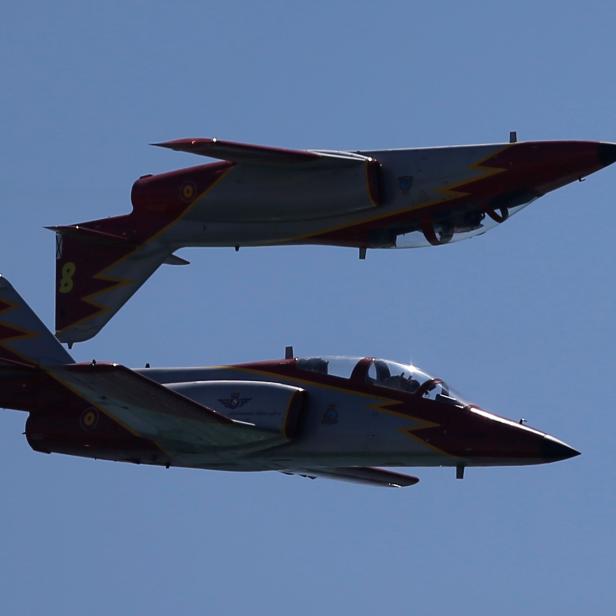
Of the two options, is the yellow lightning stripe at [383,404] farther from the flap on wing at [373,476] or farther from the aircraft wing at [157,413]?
the flap on wing at [373,476]

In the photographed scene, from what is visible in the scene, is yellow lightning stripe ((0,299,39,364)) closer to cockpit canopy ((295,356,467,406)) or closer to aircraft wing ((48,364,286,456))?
aircraft wing ((48,364,286,456))

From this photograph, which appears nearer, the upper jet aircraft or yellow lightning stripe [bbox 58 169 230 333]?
the upper jet aircraft

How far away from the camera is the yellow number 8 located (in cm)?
4619

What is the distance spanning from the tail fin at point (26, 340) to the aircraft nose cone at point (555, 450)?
9.30 metres

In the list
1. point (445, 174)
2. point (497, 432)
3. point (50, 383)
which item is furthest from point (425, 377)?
point (50, 383)

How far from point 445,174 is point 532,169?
5.43 ft

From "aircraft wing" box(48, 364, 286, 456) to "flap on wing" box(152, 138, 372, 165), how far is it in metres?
5.22

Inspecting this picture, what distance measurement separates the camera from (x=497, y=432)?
3809cm

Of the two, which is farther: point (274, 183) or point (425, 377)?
point (274, 183)

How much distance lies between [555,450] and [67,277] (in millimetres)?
12977

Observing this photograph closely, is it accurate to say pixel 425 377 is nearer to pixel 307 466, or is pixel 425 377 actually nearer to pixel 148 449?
pixel 307 466

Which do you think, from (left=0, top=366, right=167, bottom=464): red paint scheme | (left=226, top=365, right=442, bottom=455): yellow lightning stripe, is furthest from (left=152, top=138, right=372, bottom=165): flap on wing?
(left=0, top=366, right=167, bottom=464): red paint scheme

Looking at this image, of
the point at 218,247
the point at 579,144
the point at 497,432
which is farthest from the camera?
the point at 218,247

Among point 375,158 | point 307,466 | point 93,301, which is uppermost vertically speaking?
point 375,158
